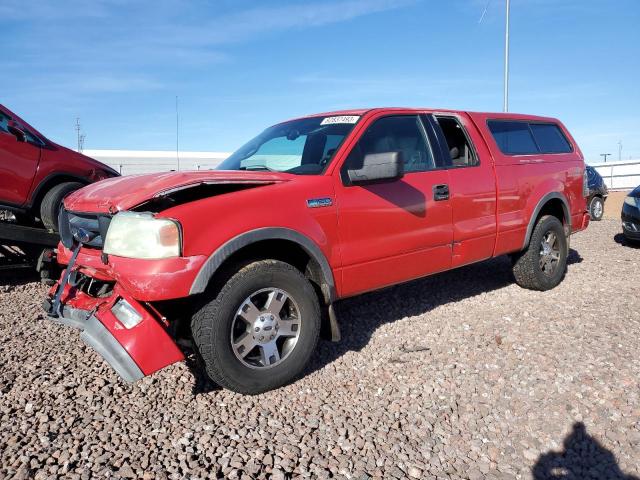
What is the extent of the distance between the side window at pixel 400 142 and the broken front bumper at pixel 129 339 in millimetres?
1897

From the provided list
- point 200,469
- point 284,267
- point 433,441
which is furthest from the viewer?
point 284,267

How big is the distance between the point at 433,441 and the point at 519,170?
3361 millimetres

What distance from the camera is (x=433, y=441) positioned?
2768 millimetres

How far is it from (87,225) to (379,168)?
6.68ft

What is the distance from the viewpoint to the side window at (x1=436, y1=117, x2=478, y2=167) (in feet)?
15.7

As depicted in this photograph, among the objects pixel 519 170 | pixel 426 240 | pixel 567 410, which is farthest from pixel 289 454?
pixel 519 170

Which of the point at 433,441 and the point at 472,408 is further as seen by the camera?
the point at 472,408

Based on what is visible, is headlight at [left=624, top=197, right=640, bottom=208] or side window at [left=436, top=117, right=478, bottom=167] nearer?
side window at [left=436, top=117, right=478, bottom=167]

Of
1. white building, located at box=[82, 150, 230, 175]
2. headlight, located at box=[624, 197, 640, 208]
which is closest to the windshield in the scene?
headlight, located at box=[624, 197, 640, 208]

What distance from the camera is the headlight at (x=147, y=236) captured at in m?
2.86

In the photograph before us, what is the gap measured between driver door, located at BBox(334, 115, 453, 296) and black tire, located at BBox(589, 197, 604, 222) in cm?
1124

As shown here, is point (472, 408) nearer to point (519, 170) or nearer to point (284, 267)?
point (284, 267)

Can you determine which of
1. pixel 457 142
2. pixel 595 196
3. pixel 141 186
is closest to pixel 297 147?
pixel 141 186

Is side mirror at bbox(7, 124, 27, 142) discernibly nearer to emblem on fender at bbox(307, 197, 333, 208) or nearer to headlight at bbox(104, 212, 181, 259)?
headlight at bbox(104, 212, 181, 259)
